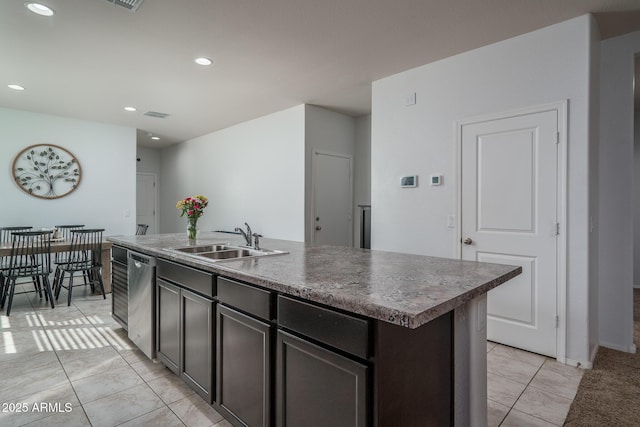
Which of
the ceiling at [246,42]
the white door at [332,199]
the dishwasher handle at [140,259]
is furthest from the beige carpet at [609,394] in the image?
the white door at [332,199]

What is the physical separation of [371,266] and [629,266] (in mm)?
2680

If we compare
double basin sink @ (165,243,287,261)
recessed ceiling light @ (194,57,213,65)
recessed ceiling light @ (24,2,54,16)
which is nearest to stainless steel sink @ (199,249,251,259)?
double basin sink @ (165,243,287,261)

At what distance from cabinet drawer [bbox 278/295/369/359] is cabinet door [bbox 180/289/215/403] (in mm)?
675

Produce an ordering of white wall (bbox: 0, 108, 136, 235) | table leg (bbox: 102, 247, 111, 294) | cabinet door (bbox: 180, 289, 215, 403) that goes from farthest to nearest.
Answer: white wall (bbox: 0, 108, 136, 235) → table leg (bbox: 102, 247, 111, 294) → cabinet door (bbox: 180, 289, 215, 403)

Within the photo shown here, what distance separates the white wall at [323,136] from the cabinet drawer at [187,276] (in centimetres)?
265

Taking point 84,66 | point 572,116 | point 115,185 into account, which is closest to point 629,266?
point 572,116

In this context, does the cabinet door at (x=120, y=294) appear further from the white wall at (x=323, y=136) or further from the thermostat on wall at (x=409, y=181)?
the thermostat on wall at (x=409, y=181)

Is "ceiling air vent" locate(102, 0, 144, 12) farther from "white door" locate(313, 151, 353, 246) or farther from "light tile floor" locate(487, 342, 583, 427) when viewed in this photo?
"light tile floor" locate(487, 342, 583, 427)

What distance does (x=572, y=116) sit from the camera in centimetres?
261

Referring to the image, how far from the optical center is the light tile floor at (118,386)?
1.95 meters

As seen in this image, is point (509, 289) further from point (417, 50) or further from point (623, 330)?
point (417, 50)

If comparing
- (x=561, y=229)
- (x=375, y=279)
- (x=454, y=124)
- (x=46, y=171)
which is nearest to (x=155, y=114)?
(x=46, y=171)

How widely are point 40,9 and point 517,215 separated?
13.4 ft

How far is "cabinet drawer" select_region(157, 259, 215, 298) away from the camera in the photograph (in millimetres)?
1920
